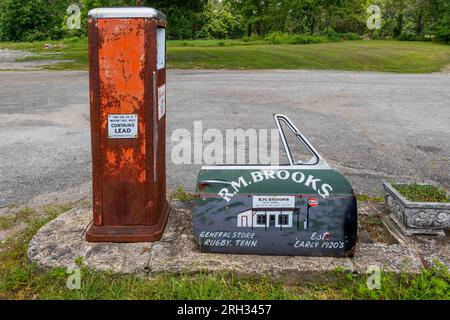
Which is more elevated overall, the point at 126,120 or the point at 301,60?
the point at 301,60

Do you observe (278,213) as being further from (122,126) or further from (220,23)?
(220,23)

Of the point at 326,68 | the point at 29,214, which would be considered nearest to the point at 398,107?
the point at 29,214

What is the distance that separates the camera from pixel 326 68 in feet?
68.0

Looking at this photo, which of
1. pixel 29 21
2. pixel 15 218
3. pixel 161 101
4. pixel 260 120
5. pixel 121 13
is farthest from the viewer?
pixel 29 21

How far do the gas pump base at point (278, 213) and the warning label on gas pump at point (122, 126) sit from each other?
58 centimetres

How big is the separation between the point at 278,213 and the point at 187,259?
2.28 feet

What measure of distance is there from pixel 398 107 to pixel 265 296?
9015 millimetres

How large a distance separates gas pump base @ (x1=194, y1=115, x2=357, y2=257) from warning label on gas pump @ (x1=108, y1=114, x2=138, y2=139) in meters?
0.58

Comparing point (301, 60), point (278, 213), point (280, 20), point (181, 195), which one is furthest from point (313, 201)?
point (280, 20)

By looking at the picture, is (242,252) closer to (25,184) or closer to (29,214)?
(29,214)

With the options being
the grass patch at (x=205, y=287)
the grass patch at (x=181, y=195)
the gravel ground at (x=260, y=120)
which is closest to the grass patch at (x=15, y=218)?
the gravel ground at (x=260, y=120)

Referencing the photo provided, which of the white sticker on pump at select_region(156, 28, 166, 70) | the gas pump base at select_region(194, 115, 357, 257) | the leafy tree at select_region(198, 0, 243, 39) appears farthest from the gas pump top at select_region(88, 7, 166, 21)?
the leafy tree at select_region(198, 0, 243, 39)

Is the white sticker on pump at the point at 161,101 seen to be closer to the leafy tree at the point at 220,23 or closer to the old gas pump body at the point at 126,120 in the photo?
the old gas pump body at the point at 126,120

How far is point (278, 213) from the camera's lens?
9.81 feet
